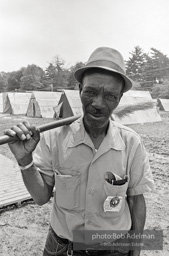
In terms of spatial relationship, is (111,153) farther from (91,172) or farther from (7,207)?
(7,207)

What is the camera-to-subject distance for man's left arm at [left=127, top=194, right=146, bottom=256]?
5.03ft

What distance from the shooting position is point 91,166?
1361mm

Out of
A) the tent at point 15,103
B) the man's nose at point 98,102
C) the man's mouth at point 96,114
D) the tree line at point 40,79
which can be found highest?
the tree line at point 40,79

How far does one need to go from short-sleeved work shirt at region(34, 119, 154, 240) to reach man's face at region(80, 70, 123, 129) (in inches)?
5.1

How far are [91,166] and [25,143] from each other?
16.0 inches

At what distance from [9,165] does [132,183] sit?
466cm

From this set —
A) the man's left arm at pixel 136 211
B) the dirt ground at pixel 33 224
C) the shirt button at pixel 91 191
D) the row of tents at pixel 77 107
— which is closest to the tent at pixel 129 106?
the row of tents at pixel 77 107

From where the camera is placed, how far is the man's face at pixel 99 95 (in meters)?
1.35

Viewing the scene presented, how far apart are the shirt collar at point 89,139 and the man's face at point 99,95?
9 centimetres

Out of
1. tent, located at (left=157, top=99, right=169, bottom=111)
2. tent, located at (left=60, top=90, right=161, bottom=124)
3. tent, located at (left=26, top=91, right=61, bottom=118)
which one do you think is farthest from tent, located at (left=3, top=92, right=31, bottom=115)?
tent, located at (left=157, top=99, right=169, bottom=111)

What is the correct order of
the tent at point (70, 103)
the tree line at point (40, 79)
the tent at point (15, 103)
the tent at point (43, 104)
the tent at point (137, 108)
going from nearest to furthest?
1. the tent at point (70, 103)
2. the tent at point (137, 108)
3. the tent at point (43, 104)
4. the tent at point (15, 103)
5. the tree line at point (40, 79)

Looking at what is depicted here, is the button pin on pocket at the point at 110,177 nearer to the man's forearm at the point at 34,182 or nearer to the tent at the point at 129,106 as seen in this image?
the man's forearm at the point at 34,182

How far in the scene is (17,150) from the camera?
1281 millimetres

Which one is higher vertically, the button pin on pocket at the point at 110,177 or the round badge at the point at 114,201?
the button pin on pocket at the point at 110,177
